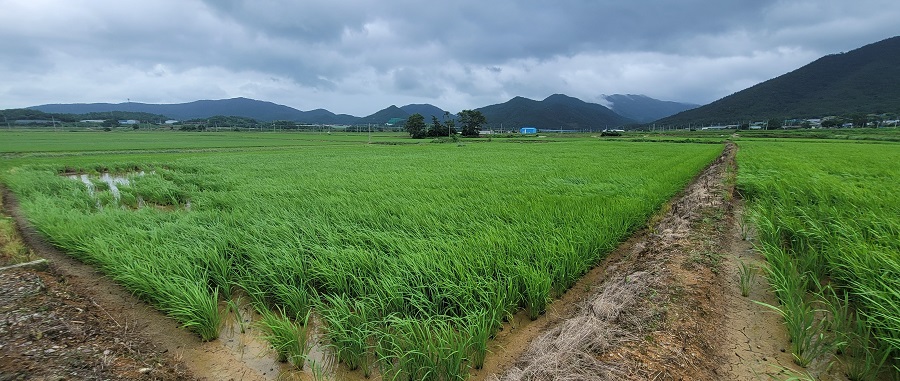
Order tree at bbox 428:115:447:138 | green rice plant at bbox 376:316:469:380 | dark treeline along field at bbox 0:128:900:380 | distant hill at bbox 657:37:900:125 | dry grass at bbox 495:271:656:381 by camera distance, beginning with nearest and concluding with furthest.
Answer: dry grass at bbox 495:271:656:381
green rice plant at bbox 376:316:469:380
dark treeline along field at bbox 0:128:900:380
tree at bbox 428:115:447:138
distant hill at bbox 657:37:900:125

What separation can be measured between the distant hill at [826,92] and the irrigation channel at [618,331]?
115504mm

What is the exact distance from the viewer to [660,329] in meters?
2.46

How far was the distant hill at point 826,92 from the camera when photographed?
86.4 meters

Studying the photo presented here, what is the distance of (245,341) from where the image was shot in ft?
9.71

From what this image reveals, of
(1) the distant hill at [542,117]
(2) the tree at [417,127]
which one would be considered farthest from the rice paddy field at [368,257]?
(1) the distant hill at [542,117]

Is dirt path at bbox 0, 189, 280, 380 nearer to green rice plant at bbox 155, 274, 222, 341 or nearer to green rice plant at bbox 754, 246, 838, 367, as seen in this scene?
green rice plant at bbox 155, 274, 222, 341

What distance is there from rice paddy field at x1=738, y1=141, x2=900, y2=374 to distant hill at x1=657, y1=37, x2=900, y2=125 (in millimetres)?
111788

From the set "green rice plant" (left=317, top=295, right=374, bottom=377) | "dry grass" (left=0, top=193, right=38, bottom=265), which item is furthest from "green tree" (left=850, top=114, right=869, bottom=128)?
"dry grass" (left=0, top=193, right=38, bottom=265)

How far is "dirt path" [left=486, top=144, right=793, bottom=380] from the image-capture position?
7.00 feet

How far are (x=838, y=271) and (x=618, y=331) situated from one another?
221 cm

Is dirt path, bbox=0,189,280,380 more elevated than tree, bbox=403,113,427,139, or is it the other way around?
tree, bbox=403,113,427,139

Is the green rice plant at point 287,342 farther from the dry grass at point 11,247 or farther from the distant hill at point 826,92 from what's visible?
the distant hill at point 826,92

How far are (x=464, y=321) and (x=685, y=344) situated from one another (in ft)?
5.04

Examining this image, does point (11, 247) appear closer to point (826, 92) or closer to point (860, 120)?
point (860, 120)
